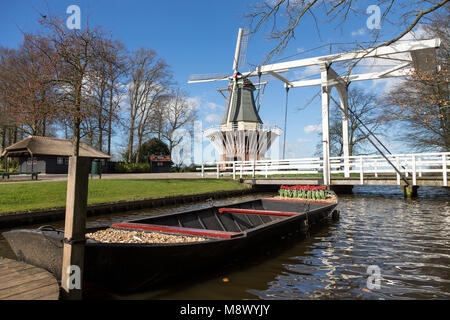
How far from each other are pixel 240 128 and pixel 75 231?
27.7 metres

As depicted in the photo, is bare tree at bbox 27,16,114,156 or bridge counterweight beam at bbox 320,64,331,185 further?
bridge counterweight beam at bbox 320,64,331,185

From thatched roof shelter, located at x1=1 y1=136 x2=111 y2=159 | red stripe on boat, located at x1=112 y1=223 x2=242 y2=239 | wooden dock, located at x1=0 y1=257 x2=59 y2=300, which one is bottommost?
wooden dock, located at x1=0 y1=257 x2=59 y2=300

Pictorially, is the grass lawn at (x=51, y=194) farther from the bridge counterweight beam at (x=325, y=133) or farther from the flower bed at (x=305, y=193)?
the bridge counterweight beam at (x=325, y=133)

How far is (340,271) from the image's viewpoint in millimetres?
4871

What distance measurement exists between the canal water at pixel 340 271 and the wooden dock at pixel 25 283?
2.82 feet

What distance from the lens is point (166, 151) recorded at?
1797 inches

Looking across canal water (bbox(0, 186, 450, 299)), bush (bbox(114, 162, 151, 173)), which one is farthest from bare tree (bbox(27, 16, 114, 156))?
bush (bbox(114, 162, 151, 173))

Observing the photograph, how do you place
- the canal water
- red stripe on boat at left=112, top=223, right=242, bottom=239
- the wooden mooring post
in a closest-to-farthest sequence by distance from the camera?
1. the wooden mooring post
2. the canal water
3. red stripe on boat at left=112, top=223, right=242, bottom=239

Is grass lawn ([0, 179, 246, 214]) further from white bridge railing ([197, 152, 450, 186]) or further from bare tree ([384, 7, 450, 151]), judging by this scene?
bare tree ([384, 7, 450, 151])

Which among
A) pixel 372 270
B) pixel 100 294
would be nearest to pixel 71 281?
pixel 100 294

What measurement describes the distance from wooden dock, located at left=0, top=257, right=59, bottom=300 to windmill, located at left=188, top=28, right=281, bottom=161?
26194 millimetres

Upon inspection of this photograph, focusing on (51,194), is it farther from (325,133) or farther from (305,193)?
(325,133)

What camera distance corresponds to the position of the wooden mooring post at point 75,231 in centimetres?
316

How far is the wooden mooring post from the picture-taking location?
10.4ft
